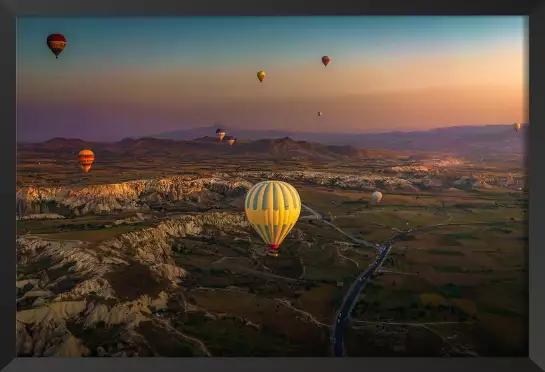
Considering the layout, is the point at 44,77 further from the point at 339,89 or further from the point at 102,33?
the point at 339,89

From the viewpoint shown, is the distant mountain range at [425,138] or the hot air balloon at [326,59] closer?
the distant mountain range at [425,138]

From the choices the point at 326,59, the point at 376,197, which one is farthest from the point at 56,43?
the point at 376,197

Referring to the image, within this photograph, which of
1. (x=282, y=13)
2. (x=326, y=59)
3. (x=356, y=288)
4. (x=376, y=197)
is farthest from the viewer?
(x=376, y=197)

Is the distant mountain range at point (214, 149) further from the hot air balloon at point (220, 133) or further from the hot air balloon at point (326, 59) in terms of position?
the hot air balloon at point (326, 59)

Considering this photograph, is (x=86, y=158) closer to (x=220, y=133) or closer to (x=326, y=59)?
(x=220, y=133)

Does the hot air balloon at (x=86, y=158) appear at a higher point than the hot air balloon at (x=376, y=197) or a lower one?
higher

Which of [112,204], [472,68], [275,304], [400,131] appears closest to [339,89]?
[400,131]

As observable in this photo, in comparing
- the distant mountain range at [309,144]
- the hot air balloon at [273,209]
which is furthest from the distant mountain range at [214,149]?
the hot air balloon at [273,209]

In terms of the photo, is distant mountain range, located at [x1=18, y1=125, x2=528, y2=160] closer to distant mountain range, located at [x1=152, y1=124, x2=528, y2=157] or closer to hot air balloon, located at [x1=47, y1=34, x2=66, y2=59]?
distant mountain range, located at [x1=152, y1=124, x2=528, y2=157]
